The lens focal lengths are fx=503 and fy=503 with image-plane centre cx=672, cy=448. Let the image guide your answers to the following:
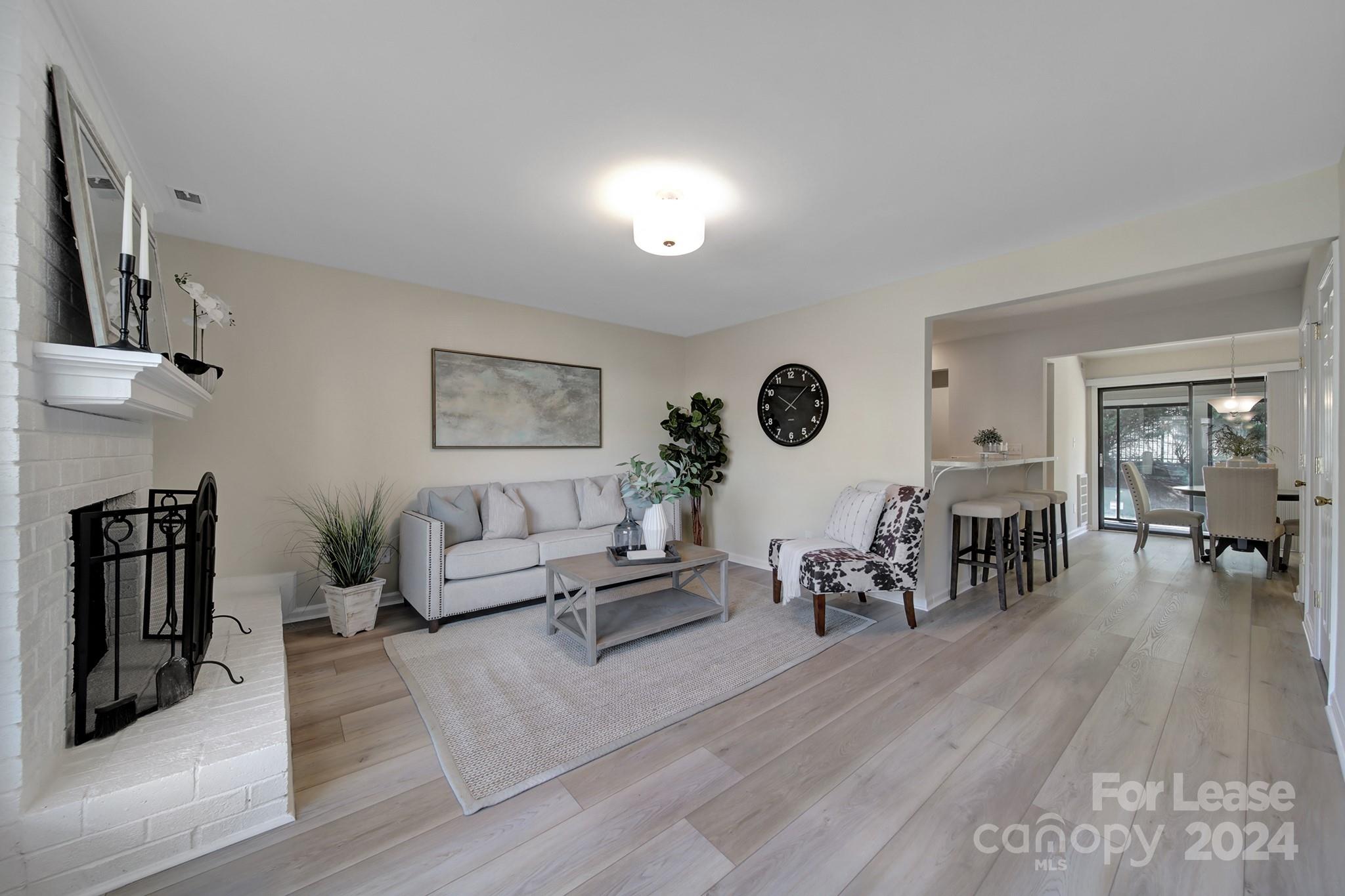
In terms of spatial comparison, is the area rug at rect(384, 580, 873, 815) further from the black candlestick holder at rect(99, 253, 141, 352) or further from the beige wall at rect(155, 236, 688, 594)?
the black candlestick holder at rect(99, 253, 141, 352)

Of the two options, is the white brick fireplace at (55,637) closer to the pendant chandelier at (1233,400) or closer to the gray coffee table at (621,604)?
the gray coffee table at (621,604)

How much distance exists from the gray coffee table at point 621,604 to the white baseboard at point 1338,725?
2.55 m

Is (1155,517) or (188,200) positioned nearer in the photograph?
(188,200)

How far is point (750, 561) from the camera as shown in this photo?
16.3 feet

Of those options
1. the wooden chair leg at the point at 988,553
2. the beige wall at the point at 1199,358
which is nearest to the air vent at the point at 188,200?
the wooden chair leg at the point at 988,553

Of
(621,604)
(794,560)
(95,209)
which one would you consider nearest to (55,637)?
(95,209)

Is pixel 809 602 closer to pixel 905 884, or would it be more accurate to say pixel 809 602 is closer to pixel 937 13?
pixel 905 884

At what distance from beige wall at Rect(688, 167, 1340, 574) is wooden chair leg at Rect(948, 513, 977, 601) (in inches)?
4.3

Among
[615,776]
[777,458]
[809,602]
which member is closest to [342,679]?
[615,776]

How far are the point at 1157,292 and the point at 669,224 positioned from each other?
414 centimetres

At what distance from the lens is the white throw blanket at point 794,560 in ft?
10.9

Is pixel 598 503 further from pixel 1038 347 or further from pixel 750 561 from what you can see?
pixel 1038 347

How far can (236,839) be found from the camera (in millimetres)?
1505

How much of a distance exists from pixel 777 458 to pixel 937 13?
3.54m
